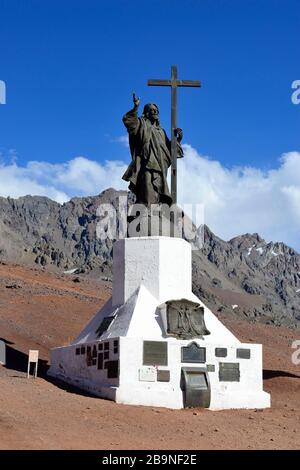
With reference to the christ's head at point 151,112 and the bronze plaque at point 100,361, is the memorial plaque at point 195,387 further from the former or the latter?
the christ's head at point 151,112

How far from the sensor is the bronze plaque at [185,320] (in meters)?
18.6

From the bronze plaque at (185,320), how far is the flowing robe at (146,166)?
125 inches

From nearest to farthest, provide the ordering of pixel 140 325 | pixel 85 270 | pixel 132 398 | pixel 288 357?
pixel 132 398 → pixel 140 325 → pixel 288 357 → pixel 85 270

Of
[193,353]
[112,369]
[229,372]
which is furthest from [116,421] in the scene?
[229,372]

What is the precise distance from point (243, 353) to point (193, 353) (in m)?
1.45

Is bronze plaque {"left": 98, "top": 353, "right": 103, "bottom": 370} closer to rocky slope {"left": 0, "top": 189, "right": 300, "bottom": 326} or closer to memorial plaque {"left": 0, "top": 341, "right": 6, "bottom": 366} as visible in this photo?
memorial plaque {"left": 0, "top": 341, "right": 6, "bottom": 366}

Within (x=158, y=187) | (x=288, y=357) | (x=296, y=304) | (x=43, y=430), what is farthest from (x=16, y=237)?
(x=43, y=430)

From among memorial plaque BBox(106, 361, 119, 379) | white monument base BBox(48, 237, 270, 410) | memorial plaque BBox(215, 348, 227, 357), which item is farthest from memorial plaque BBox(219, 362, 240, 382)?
memorial plaque BBox(106, 361, 119, 379)

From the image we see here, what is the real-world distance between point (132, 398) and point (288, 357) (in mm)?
17753

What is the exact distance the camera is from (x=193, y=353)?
1845 cm

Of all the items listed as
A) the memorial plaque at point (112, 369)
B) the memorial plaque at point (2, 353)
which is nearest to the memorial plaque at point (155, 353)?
the memorial plaque at point (112, 369)

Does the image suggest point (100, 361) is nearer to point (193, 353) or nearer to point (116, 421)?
point (193, 353)

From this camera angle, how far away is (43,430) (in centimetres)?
1337

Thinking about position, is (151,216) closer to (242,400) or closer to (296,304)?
(242,400)
